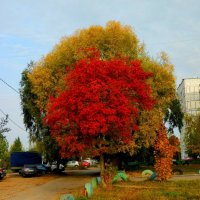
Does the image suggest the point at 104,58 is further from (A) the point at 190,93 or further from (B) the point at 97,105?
(A) the point at 190,93

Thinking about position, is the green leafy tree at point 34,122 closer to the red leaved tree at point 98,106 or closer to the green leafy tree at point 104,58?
the green leafy tree at point 104,58

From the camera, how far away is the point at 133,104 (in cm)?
2433

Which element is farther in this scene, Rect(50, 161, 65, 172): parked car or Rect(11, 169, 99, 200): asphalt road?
Rect(50, 161, 65, 172): parked car

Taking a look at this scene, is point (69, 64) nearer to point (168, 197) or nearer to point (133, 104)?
point (133, 104)

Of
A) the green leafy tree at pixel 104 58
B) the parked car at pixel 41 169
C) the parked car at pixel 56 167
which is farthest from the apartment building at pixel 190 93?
the green leafy tree at pixel 104 58

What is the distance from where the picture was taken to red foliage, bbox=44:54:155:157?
21719 millimetres

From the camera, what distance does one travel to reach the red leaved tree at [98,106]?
21734 millimetres

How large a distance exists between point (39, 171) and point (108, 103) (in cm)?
2689

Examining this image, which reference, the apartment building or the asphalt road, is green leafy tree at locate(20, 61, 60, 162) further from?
the apartment building

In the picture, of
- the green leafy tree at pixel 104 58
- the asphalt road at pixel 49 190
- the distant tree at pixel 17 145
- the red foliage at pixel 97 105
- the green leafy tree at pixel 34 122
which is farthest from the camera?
the distant tree at pixel 17 145

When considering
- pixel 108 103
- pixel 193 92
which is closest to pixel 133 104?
pixel 108 103

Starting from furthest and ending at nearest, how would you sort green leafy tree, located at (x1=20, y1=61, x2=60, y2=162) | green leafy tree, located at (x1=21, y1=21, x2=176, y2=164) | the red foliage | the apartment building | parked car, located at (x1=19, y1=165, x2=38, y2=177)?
the apartment building → parked car, located at (x1=19, y1=165, x2=38, y2=177) → green leafy tree, located at (x1=20, y1=61, x2=60, y2=162) → green leafy tree, located at (x1=21, y1=21, x2=176, y2=164) → the red foliage

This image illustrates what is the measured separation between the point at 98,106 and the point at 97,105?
75mm

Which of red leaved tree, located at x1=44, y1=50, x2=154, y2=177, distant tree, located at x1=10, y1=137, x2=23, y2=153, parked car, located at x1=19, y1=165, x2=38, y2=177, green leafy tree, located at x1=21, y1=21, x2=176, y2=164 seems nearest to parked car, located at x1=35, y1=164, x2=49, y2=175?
parked car, located at x1=19, y1=165, x2=38, y2=177
